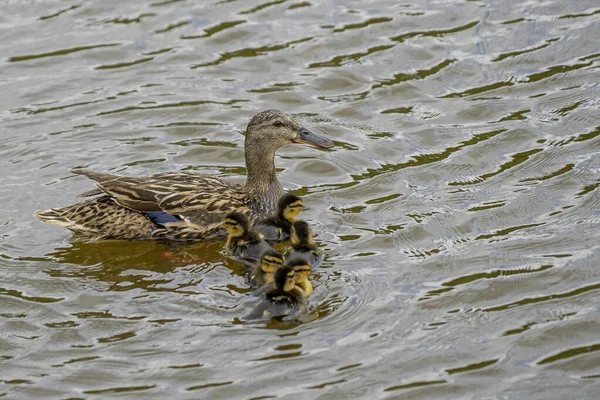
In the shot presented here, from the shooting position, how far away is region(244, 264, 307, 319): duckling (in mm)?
7039

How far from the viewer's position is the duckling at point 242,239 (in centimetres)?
809

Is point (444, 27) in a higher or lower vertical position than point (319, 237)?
higher

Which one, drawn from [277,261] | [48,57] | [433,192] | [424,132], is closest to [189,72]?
[48,57]

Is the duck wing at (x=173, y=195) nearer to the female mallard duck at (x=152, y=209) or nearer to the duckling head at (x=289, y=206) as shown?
the female mallard duck at (x=152, y=209)

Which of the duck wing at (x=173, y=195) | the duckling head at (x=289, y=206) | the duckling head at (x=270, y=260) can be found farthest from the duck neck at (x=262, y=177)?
the duckling head at (x=270, y=260)

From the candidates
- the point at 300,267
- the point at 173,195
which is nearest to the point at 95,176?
the point at 173,195

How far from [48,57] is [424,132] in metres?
4.16

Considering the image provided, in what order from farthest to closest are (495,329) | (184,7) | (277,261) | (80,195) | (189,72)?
(184,7)
(189,72)
(80,195)
(277,261)
(495,329)

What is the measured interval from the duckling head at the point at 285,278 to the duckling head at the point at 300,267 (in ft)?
0.16

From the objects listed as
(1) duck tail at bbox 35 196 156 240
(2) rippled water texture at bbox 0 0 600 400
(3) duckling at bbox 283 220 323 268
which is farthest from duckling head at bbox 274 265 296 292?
(1) duck tail at bbox 35 196 156 240

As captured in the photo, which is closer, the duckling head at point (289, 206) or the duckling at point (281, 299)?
the duckling at point (281, 299)

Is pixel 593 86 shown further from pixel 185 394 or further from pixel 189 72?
pixel 185 394

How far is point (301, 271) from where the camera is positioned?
719cm

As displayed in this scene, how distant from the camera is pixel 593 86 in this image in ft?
34.1
